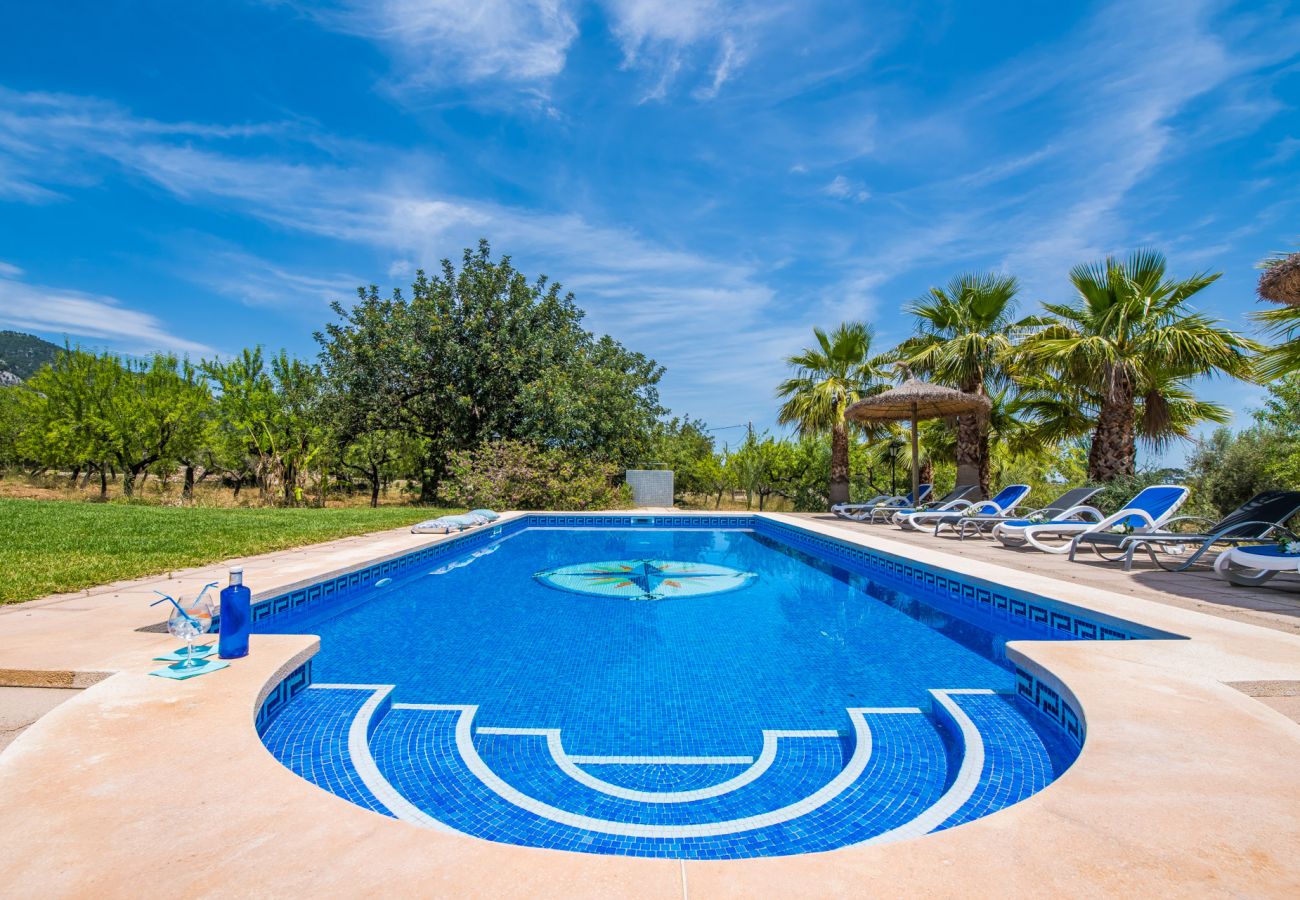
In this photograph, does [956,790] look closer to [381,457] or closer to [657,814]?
[657,814]

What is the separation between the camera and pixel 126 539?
24.9 ft

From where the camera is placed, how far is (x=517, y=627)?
202 inches

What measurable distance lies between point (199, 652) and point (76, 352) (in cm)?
2422

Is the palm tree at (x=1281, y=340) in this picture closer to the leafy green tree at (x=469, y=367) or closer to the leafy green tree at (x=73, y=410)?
the leafy green tree at (x=469, y=367)

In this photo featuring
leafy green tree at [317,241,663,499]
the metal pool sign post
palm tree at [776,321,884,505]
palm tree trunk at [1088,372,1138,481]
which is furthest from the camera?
the metal pool sign post

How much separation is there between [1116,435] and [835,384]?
6.63 meters

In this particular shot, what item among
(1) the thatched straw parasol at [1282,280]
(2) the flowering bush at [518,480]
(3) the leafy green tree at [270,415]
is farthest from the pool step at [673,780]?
(3) the leafy green tree at [270,415]

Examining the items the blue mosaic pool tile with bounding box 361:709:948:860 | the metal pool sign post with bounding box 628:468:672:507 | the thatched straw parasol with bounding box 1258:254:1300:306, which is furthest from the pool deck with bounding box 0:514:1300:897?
the metal pool sign post with bounding box 628:468:672:507

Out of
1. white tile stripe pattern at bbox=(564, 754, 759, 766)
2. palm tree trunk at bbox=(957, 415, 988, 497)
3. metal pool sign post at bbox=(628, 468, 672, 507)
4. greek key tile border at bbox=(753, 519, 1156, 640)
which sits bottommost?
white tile stripe pattern at bbox=(564, 754, 759, 766)

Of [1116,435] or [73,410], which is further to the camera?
[73,410]

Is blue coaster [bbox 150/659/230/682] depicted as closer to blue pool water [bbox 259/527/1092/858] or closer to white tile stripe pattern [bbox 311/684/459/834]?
blue pool water [bbox 259/527/1092/858]

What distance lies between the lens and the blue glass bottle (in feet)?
9.51

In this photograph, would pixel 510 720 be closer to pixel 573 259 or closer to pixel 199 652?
pixel 199 652

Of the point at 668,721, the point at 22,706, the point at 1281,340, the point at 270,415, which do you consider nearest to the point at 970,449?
the point at 1281,340
